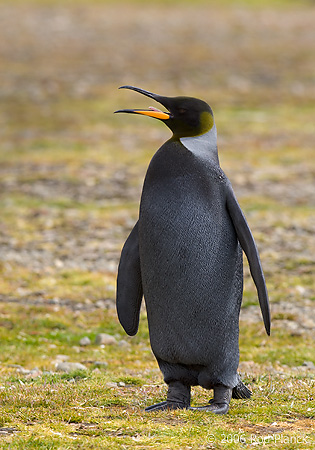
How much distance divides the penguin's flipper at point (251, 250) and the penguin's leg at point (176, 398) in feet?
2.43

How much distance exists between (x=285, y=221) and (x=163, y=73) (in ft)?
52.5

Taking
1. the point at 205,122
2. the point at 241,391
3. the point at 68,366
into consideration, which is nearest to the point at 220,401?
the point at 241,391

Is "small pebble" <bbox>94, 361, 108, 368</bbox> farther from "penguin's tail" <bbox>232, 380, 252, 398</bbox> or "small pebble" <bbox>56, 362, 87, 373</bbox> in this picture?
"penguin's tail" <bbox>232, 380, 252, 398</bbox>

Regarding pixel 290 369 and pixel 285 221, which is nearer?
pixel 290 369

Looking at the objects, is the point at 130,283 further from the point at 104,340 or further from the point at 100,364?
the point at 104,340

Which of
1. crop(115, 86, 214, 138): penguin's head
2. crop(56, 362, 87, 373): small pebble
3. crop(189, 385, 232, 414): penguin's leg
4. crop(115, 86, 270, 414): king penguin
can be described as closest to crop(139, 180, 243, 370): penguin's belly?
crop(115, 86, 270, 414): king penguin

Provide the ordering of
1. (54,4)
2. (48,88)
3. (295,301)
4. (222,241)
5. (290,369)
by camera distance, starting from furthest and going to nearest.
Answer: (54,4) < (48,88) < (295,301) < (290,369) < (222,241)

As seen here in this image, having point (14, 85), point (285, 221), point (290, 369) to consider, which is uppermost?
point (14, 85)

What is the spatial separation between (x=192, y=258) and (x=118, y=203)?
10.6m

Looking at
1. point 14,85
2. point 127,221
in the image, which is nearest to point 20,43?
point 14,85

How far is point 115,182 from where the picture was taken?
1791 cm

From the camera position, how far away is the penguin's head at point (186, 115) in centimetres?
588

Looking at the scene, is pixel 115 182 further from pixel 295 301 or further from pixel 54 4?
pixel 54 4

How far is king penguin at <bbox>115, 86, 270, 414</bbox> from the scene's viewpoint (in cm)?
582
